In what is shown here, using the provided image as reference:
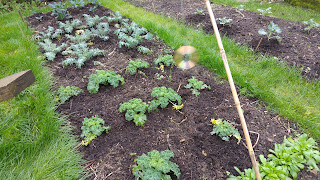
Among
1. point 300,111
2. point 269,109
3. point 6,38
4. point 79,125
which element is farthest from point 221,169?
point 6,38

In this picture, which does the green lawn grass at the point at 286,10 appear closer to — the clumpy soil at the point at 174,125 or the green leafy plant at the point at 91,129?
the clumpy soil at the point at 174,125

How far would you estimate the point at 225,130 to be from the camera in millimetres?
2004

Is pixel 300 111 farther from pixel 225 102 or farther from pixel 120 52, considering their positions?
pixel 120 52

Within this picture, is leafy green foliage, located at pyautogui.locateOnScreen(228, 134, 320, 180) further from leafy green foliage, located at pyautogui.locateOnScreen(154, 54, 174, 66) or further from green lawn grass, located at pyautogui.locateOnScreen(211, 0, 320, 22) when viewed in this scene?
green lawn grass, located at pyautogui.locateOnScreen(211, 0, 320, 22)

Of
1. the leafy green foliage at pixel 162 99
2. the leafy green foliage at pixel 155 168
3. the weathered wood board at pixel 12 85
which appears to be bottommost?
the leafy green foliage at pixel 155 168

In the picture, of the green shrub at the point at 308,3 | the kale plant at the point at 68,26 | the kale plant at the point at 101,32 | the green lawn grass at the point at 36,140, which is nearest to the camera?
the green lawn grass at the point at 36,140

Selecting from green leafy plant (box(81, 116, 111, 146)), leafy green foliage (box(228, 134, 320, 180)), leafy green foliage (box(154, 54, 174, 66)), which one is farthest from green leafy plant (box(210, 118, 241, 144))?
leafy green foliage (box(154, 54, 174, 66))

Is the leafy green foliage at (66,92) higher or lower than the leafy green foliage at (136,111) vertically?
lower

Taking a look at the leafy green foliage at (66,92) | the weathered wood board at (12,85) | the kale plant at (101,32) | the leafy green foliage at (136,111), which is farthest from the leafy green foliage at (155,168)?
the kale plant at (101,32)

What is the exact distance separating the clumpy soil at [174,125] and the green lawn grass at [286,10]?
12.8ft

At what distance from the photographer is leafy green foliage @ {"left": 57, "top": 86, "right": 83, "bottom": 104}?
2.52m

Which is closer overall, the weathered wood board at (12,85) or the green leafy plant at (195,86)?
the weathered wood board at (12,85)

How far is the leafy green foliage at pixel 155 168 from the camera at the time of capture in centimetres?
160

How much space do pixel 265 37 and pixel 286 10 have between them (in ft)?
9.39
